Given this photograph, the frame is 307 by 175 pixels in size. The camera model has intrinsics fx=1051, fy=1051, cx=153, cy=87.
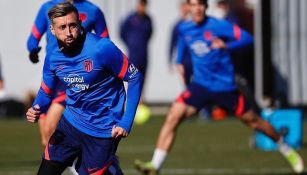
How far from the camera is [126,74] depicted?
812 cm

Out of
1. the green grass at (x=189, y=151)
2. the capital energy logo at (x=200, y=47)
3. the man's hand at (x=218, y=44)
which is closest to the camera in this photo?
the man's hand at (x=218, y=44)

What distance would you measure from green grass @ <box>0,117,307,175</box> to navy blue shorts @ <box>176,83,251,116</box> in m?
0.76

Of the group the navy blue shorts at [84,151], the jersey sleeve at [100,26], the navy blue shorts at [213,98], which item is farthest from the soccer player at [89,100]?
the navy blue shorts at [213,98]

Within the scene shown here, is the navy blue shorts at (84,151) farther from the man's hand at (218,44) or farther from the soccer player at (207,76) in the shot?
the man's hand at (218,44)

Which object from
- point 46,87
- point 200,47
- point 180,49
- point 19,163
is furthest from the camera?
point 19,163

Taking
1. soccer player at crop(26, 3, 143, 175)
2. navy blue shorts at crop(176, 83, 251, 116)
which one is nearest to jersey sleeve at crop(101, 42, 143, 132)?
soccer player at crop(26, 3, 143, 175)

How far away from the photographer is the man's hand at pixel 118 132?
7992 millimetres

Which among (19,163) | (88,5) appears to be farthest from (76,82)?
(19,163)

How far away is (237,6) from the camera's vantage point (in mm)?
23922

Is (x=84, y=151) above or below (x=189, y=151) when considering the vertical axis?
above

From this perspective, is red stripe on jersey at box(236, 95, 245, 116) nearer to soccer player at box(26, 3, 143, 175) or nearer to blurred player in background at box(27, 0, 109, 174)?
blurred player in background at box(27, 0, 109, 174)

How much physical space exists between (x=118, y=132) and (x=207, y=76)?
14.8 ft

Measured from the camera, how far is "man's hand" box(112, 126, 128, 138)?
26.2ft

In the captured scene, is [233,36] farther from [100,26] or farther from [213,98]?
[100,26]
